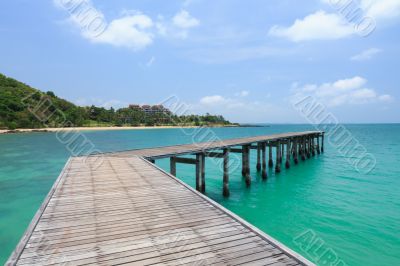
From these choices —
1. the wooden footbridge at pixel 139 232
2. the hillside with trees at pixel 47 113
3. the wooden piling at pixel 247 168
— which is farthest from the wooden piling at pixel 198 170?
the hillside with trees at pixel 47 113

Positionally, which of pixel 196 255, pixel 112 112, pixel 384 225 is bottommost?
pixel 384 225

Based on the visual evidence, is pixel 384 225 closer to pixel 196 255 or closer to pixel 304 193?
pixel 304 193

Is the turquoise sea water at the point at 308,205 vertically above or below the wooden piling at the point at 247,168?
below

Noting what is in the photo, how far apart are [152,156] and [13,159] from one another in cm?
2279

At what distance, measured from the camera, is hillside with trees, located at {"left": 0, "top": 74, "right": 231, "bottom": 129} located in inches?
3177

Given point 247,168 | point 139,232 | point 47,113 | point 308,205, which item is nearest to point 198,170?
point 247,168

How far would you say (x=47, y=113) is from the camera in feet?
306

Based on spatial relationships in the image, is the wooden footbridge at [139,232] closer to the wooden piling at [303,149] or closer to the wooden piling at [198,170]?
the wooden piling at [198,170]

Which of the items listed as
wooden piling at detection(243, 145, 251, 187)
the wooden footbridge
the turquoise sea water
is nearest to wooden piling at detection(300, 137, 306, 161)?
the turquoise sea water

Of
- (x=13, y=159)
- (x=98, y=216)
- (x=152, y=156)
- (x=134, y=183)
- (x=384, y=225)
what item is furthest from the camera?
(x=13, y=159)

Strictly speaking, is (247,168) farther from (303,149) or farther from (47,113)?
(47,113)

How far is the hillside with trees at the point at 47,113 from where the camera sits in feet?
265

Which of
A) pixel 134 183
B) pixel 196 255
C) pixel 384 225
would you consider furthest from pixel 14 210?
pixel 384 225

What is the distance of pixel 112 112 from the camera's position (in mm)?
127000
